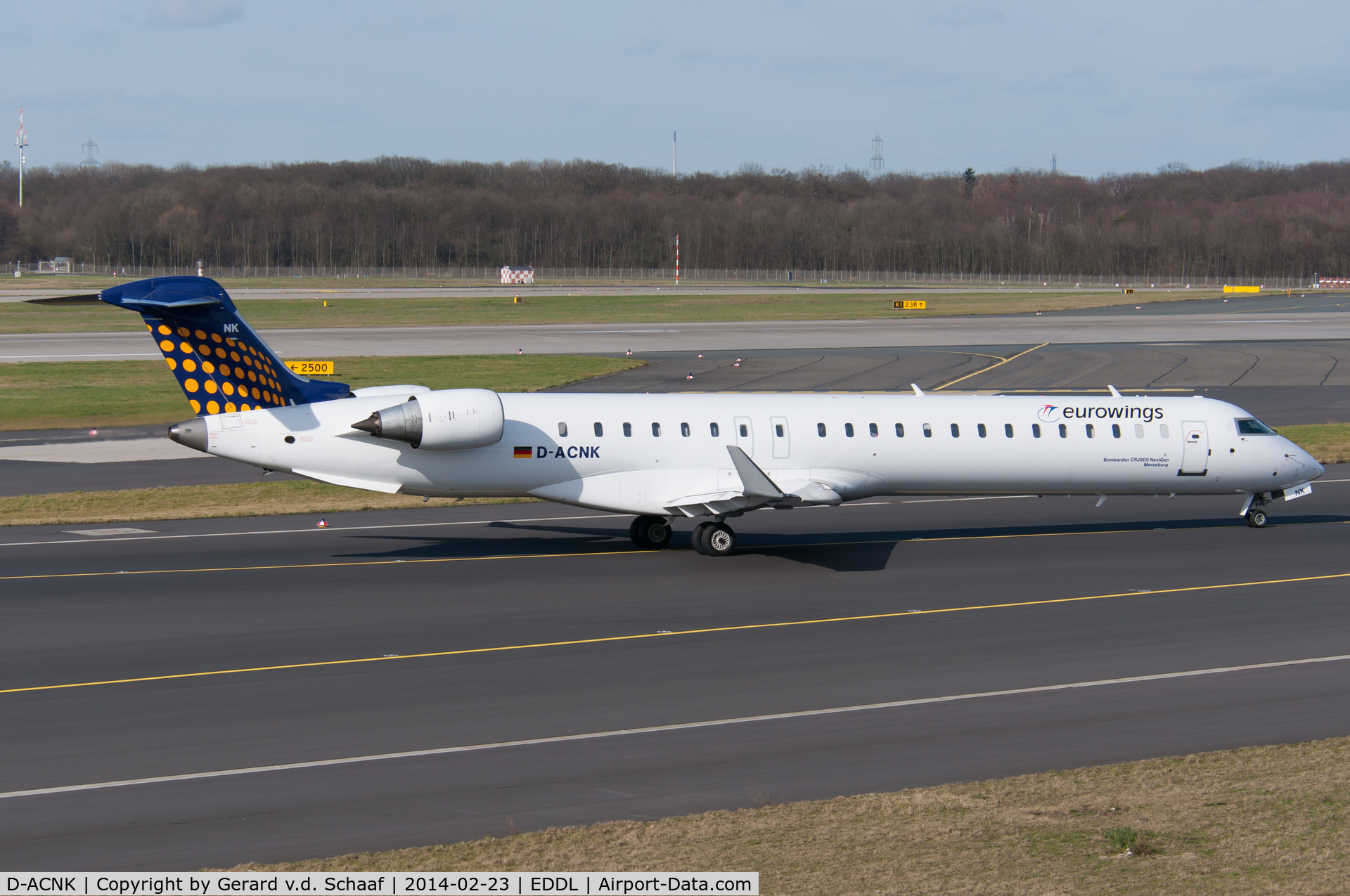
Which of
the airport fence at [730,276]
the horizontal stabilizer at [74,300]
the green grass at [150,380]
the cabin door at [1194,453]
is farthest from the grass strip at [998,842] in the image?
the airport fence at [730,276]

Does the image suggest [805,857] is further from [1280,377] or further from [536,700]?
[1280,377]

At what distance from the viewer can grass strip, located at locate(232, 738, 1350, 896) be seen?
9.16 m

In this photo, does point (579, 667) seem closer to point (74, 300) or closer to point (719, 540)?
point (719, 540)

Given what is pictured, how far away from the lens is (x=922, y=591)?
2125 cm

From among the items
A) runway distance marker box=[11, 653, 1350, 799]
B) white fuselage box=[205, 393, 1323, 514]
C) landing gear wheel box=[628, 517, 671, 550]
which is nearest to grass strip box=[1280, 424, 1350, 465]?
white fuselage box=[205, 393, 1323, 514]

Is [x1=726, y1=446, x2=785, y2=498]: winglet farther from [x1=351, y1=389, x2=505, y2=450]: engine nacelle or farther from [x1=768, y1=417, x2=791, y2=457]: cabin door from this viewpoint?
[x1=351, y1=389, x2=505, y2=450]: engine nacelle

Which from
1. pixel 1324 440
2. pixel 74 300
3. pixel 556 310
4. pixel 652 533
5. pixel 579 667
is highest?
pixel 556 310

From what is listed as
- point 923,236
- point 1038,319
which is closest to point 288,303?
point 1038,319

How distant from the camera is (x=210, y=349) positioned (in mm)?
22297

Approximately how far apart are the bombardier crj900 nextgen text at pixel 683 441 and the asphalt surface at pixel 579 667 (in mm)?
1216

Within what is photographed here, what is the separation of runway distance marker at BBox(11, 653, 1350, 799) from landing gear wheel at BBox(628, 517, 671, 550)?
10.3 metres

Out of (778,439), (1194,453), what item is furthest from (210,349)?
(1194,453)

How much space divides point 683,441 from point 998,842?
1458 centimetres

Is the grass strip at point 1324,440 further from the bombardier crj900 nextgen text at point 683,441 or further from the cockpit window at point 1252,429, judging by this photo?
the bombardier crj900 nextgen text at point 683,441
